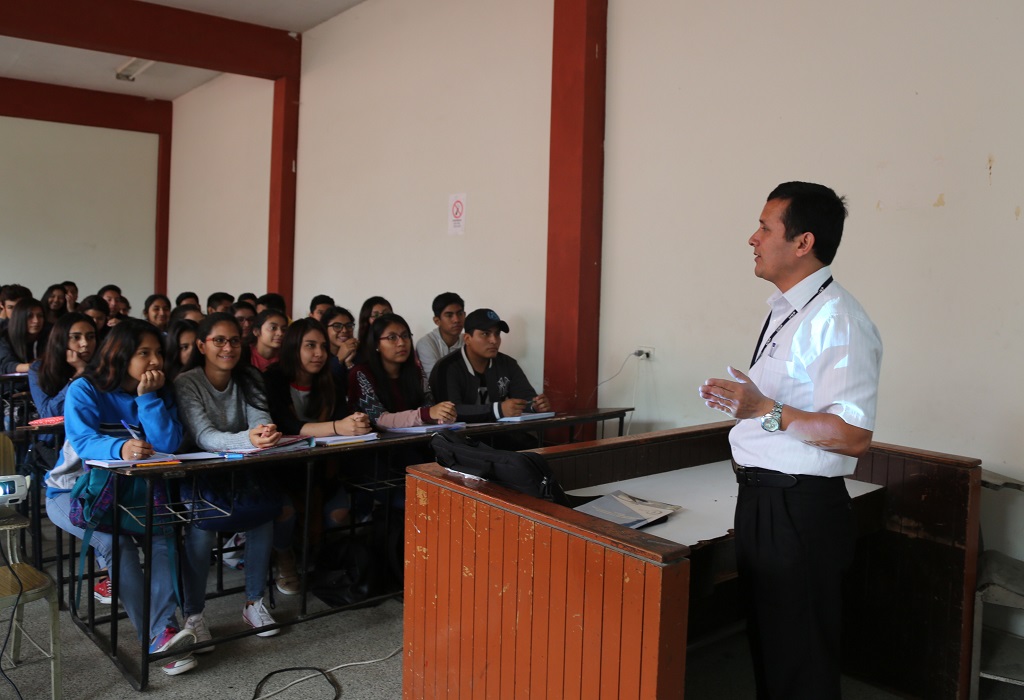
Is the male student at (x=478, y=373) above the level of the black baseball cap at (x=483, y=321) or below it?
below

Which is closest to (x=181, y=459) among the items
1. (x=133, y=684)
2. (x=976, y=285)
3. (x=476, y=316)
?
(x=133, y=684)

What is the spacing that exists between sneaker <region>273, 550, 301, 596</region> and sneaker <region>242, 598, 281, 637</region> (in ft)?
1.41

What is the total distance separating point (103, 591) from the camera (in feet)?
11.1

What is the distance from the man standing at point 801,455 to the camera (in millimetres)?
1751

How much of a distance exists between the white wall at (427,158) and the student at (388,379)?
1.02 m

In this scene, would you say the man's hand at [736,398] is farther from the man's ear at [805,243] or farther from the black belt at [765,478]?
the man's ear at [805,243]

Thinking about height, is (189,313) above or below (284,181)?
below

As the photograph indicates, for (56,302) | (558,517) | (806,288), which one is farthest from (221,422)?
(56,302)

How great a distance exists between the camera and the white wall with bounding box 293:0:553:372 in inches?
185

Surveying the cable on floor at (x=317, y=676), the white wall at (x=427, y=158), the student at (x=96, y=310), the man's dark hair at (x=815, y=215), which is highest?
the white wall at (x=427, y=158)

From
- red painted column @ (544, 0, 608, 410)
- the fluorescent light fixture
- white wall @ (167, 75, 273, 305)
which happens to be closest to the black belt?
red painted column @ (544, 0, 608, 410)

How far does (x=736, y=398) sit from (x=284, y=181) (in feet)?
19.9

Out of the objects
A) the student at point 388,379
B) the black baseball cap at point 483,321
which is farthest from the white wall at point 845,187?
the student at point 388,379

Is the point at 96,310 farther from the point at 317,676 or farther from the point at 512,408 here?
the point at 317,676
